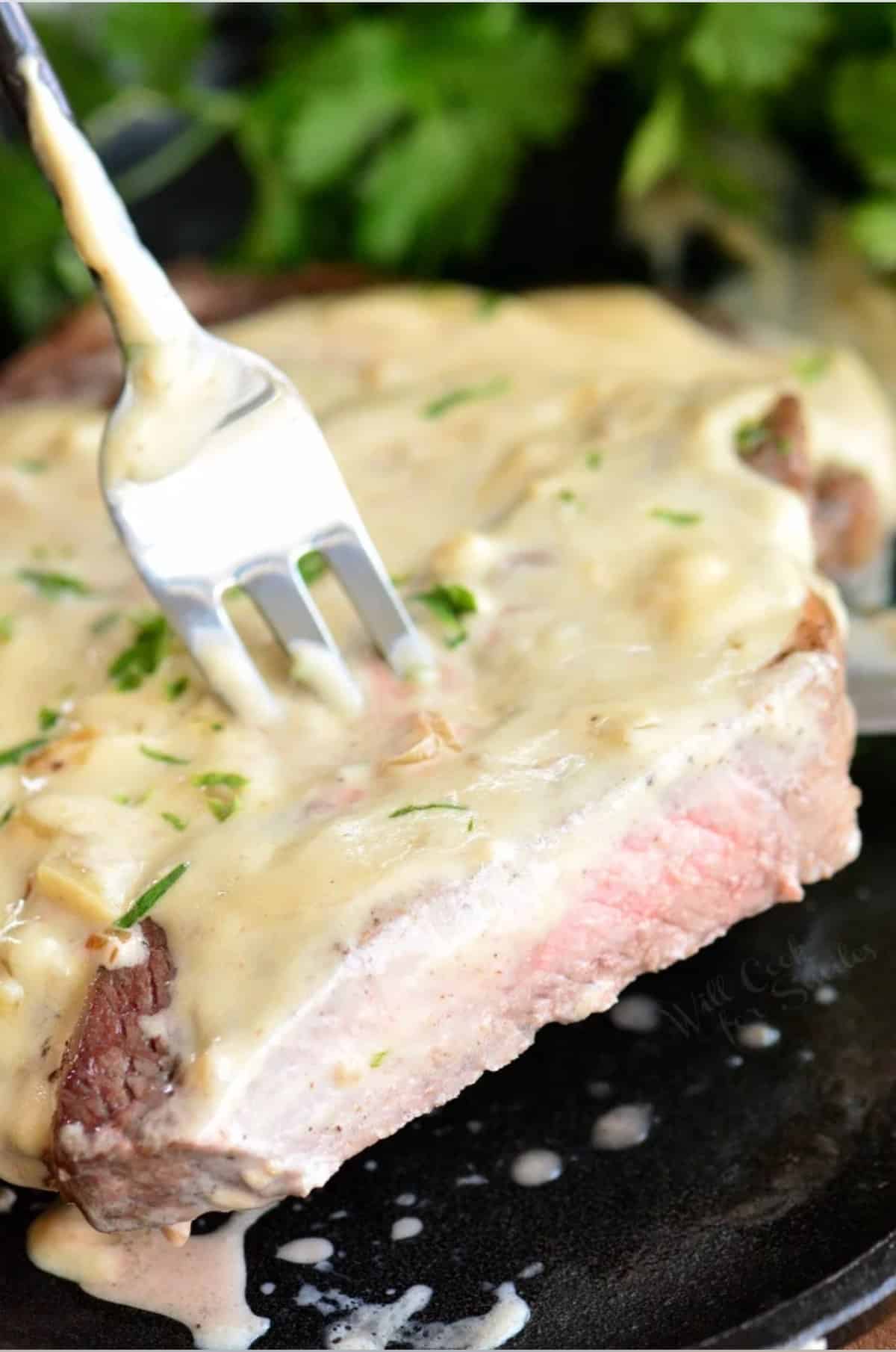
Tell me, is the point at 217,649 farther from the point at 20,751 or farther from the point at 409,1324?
the point at 409,1324

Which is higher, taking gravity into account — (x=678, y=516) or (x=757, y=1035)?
(x=678, y=516)

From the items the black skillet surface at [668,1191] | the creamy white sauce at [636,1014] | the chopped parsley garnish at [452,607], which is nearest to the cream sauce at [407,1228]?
the black skillet surface at [668,1191]

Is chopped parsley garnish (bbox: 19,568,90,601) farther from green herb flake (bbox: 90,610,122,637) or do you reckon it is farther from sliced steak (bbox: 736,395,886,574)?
sliced steak (bbox: 736,395,886,574)

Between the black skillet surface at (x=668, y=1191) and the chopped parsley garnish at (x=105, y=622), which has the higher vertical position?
the chopped parsley garnish at (x=105, y=622)

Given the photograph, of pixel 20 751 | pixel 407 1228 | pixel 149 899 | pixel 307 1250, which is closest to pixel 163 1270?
pixel 307 1250

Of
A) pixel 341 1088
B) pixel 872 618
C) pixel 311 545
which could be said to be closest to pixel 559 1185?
pixel 341 1088

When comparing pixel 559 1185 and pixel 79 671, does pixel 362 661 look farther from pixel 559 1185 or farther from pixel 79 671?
pixel 559 1185

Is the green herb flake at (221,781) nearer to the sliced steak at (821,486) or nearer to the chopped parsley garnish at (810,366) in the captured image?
the sliced steak at (821,486)

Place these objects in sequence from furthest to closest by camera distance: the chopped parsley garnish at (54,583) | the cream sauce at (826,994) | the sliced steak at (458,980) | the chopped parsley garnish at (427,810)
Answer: the chopped parsley garnish at (54,583)
the cream sauce at (826,994)
the chopped parsley garnish at (427,810)
the sliced steak at (458,980)
